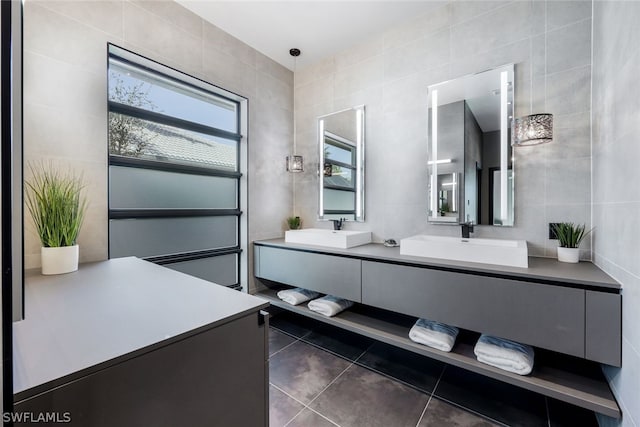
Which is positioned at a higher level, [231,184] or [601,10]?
[601,10]

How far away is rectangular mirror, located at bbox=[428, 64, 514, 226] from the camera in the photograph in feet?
6.35

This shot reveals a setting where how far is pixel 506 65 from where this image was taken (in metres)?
1.92

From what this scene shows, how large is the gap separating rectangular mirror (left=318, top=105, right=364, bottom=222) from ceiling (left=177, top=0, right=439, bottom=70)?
2.19ft

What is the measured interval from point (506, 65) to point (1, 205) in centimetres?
260

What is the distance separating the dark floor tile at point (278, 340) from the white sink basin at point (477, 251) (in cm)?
133

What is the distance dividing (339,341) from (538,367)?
1442 mm

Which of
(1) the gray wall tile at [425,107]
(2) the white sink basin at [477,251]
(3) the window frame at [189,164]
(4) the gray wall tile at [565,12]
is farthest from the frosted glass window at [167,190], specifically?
(4) the gray wall tile at [565,12]

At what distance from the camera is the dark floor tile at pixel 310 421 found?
1487 mm

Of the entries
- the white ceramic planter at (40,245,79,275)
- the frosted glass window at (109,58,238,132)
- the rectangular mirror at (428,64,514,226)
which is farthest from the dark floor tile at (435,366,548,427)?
the frosted glass window at (109,58,238,132)

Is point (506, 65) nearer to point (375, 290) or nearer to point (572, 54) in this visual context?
point (572, 54)

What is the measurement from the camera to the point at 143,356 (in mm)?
645

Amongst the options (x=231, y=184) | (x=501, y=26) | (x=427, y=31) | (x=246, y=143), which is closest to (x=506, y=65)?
(x=501, y=26)

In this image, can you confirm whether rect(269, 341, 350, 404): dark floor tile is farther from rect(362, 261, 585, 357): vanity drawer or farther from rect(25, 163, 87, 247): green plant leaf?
rect(25, 163, 87, 247): green plant leaf

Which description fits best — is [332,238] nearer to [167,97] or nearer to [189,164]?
[189,164]
